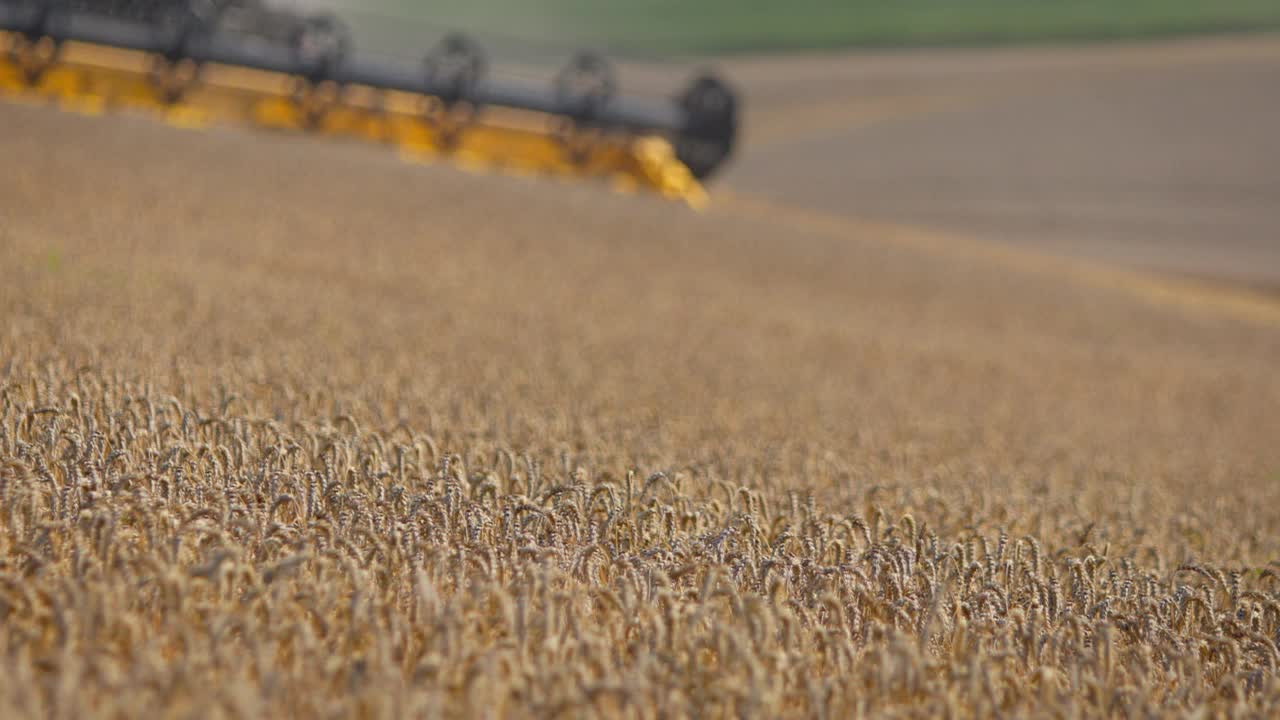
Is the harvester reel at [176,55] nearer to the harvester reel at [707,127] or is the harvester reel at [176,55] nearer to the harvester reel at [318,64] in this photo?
the harvester reel at [318,64]

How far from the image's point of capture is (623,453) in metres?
6.18

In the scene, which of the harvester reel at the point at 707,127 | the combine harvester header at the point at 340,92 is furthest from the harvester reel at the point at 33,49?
the harvester reel at the point at 707,127

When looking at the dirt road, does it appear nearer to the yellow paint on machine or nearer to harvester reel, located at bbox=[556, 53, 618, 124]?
A: the yellow paint on machine

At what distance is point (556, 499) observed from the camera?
4.84m

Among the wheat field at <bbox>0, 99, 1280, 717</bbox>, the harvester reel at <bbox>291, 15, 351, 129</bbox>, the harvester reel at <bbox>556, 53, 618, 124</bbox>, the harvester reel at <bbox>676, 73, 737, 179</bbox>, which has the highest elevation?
the harvester reel at <bbox>291, 15, 351, 129</bbox>

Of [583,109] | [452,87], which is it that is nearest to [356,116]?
[452,87]

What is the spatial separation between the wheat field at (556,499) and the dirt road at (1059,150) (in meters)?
22.5

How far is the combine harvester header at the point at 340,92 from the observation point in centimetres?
2112

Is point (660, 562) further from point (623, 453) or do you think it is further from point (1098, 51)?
point (1098, 51)

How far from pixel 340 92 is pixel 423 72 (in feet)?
4.98

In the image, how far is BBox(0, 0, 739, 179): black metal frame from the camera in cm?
2108

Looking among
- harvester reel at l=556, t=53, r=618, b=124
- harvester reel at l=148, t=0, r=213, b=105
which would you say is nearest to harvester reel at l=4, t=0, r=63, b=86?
harvester reel at l=148, t=0, r=213, b=105

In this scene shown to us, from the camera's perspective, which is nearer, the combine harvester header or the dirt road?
the combine harvester header

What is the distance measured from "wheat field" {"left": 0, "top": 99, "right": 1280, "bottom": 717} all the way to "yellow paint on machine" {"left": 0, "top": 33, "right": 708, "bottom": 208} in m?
6.53
